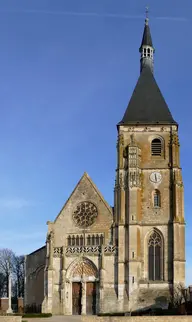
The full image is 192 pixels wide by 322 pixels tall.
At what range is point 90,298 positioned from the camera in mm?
54156

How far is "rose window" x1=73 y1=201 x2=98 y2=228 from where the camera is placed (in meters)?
56.2

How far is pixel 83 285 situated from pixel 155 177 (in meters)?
11.9

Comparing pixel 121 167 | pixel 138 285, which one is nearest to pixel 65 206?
pixel 121 167

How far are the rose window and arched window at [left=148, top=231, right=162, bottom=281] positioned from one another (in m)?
5.80

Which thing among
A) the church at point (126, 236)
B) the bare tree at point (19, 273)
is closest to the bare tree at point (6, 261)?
the bare tree at point (19, 273)

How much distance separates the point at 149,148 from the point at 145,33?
1569 cm

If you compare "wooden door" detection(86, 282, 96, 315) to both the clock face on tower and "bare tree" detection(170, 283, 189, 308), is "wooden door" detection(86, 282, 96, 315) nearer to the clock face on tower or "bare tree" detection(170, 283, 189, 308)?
"bare tree" detection(170, 283, 189, 308)

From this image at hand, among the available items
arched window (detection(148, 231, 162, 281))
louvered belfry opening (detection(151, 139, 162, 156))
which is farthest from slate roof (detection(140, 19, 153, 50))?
arched window (detection(148, 231, 162, 281))

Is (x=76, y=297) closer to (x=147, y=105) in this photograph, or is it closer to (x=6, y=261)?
(x=147, y=105)

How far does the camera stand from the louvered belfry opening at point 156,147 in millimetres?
57181

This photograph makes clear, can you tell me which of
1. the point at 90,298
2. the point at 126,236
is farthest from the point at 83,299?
the point at 126,236

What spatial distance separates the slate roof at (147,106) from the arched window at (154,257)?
11.1 metres

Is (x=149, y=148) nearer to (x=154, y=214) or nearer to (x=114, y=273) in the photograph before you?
(x=154, y=214)

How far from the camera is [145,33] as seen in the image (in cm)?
6625
